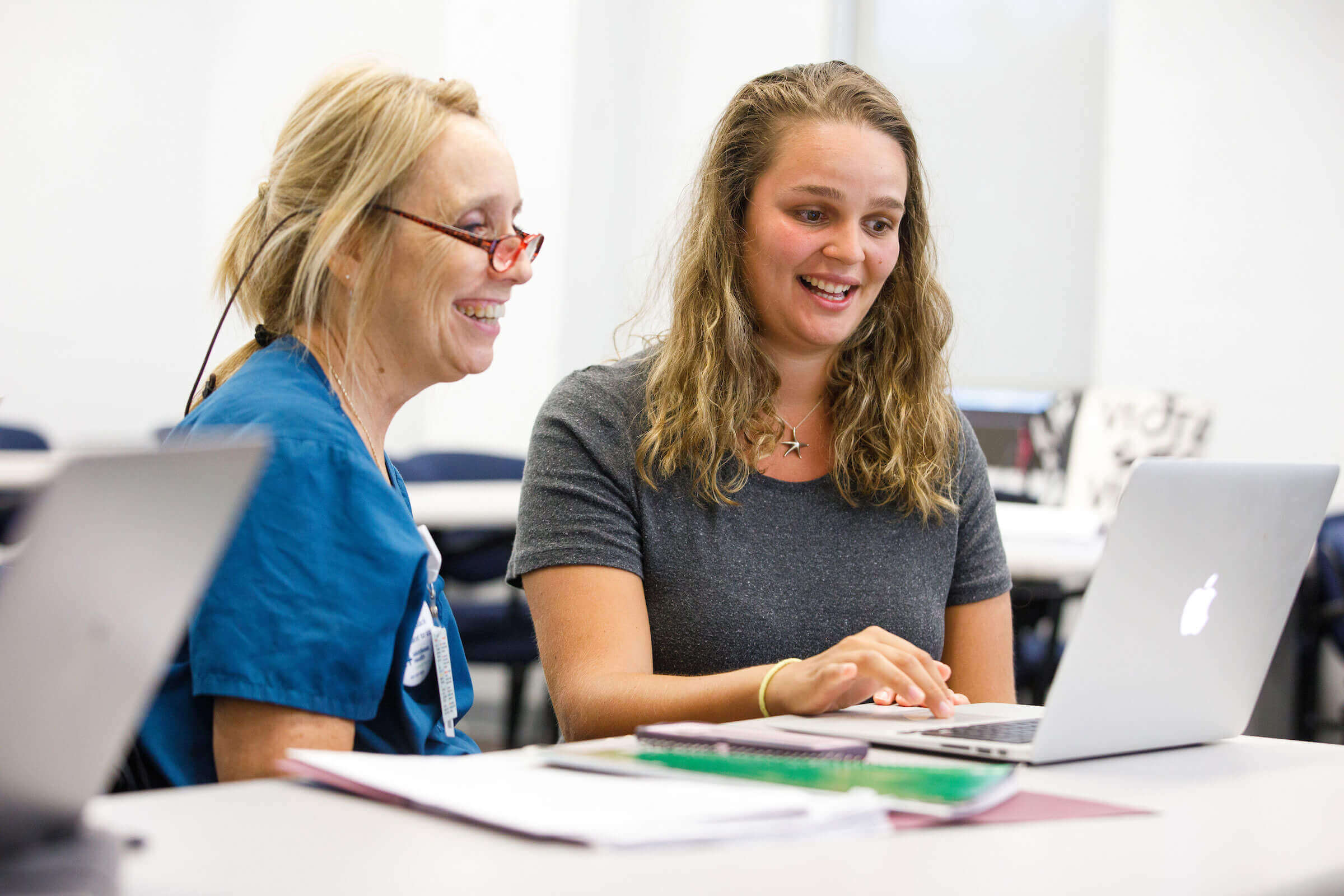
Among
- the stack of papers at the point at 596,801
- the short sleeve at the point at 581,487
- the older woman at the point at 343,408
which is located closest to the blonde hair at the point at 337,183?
the older woman at the point at 343,408

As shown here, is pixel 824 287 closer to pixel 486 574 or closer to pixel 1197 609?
pixel 1197 609

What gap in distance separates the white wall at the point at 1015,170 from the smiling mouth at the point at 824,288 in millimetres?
2820

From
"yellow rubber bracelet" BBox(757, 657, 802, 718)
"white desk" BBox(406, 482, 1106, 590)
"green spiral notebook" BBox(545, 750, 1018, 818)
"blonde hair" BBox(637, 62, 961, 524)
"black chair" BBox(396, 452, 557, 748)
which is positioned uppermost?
"blonde hair" BBox(637, 62, 961, 524)

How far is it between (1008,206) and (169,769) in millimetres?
4061

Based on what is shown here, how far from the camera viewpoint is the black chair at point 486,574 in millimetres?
3107

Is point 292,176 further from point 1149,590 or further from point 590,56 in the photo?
point 590,56

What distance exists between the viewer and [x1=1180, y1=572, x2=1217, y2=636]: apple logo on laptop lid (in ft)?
3.57

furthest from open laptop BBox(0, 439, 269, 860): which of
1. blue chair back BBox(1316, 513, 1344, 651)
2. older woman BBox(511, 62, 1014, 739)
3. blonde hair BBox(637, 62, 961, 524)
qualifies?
blue chair back BBox(1316, 513, 1344, 651)

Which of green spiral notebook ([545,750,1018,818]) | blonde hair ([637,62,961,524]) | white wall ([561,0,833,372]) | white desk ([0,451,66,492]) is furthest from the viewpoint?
white wall ([561,0,833,372])

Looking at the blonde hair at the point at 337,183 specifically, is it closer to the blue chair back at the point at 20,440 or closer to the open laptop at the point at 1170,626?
the open laptop at the point at 1170,626

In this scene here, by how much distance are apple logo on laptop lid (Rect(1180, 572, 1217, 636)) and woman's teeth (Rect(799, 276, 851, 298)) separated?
679 mm

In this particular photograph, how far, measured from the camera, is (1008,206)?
4.62m

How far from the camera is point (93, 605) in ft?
1.84

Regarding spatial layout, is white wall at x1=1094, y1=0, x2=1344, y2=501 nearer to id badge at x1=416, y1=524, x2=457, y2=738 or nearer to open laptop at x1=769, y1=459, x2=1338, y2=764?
open laptop at x1=769, y1=459, x2=1338, y2=764
